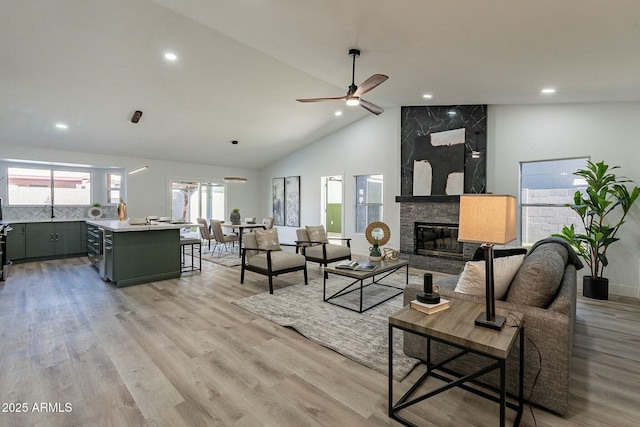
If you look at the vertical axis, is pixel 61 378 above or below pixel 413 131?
below

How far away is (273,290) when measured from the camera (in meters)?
4.23

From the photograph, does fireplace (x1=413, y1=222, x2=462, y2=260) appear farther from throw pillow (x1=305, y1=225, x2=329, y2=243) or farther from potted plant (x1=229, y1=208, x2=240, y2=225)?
potted plant (x1=229, y1=208, x2=240, y2=225)

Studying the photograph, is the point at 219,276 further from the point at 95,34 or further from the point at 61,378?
the point at 95,34

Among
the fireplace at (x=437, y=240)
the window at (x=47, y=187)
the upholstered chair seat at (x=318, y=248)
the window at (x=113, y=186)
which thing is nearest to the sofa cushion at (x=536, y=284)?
the upholstered chair seat at (x=318, y=248)

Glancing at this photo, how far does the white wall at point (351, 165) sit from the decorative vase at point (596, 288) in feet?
10.6

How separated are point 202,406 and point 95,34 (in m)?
4.32

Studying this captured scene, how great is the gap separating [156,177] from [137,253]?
13.4 feet

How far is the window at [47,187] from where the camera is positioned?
659 centimetres

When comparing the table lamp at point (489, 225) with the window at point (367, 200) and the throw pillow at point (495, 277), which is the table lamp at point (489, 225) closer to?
the throw pillow at point (495, 277)

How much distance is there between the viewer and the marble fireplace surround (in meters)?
5.58

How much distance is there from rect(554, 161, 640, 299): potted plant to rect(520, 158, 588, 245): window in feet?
1.22

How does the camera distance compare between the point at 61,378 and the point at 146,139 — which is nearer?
the point at 61,378

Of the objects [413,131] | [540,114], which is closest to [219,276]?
[413,131]

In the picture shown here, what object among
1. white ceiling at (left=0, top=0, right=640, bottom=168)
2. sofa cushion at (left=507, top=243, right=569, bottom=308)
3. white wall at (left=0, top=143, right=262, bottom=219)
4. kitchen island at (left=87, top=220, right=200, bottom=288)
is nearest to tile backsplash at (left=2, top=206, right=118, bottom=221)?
white wall at (left=0, top=143, right=262, bottom=219)
